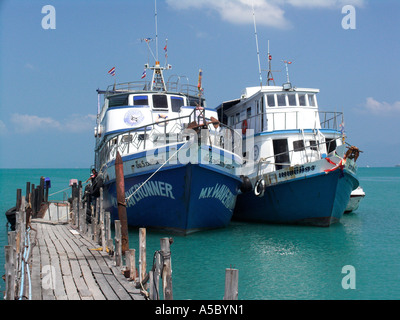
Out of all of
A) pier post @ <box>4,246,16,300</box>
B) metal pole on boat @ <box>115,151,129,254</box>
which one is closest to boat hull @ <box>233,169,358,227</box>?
metal pole on boat @ <box>115,151,129,254</box>

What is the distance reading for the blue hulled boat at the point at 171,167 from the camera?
50.8 ft

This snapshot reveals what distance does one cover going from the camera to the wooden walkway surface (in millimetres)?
8047

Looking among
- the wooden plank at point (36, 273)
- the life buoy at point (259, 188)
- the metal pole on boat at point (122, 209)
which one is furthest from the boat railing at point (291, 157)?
the wooden plank at point (36, 273)

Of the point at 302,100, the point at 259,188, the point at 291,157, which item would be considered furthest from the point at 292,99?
the point at 259,188

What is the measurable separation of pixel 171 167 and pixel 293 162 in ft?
22.2

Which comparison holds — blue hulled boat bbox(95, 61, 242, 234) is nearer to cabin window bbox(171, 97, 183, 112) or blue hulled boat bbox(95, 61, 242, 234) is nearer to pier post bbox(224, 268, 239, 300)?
cabin window bbox(171, 97, 183, 112)

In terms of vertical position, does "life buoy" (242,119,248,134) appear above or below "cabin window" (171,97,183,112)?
below

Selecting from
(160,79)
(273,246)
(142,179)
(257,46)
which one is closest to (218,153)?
(142,179)

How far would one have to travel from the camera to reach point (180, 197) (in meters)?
15.8

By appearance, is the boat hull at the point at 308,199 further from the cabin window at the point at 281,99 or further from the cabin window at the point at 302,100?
the cabin window at the point at 302,100

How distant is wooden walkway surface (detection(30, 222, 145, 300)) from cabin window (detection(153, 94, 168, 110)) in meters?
7.67

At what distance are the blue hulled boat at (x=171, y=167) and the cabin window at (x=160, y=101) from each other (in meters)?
0.05

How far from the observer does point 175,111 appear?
1962 centimetres
